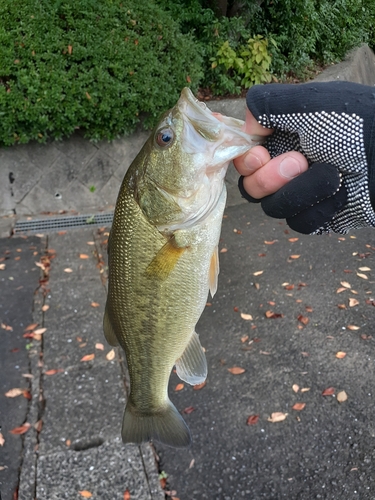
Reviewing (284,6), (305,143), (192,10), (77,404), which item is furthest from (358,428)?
(284,6)

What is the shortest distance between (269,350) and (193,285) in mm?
2188

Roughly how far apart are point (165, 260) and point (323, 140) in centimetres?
70

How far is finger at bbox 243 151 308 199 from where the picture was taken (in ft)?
5.88

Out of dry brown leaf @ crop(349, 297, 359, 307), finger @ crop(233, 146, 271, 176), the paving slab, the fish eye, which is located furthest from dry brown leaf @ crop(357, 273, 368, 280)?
the fish eye

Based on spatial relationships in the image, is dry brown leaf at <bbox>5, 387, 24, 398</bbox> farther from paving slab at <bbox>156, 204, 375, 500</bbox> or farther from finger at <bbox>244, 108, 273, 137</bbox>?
finger at <bbox>244, 108, 273, 137</bbox>

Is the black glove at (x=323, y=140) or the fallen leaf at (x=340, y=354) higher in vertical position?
the black glove at (x=323, y=140)

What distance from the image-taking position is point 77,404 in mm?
3490

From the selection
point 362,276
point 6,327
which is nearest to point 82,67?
point 6,327

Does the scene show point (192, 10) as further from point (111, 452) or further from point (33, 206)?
point (111, 452)

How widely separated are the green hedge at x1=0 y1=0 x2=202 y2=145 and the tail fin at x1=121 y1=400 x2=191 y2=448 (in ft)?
13.7

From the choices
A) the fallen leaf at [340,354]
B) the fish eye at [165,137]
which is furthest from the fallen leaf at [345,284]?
the fish eye at [165,137]

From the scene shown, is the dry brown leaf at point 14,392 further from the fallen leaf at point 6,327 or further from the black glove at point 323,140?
the black glove at point 323,140

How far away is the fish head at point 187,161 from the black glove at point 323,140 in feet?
0.43

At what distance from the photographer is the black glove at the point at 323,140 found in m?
1.70
